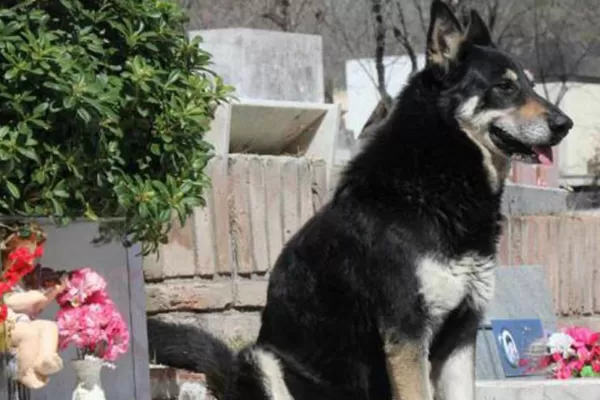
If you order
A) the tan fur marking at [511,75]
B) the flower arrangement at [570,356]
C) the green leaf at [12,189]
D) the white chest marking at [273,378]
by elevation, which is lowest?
the flower arrangement at [570,356]

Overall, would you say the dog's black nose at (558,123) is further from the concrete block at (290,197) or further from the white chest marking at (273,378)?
the concrete block at (290,197)

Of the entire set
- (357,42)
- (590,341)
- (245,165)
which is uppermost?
(357,42)

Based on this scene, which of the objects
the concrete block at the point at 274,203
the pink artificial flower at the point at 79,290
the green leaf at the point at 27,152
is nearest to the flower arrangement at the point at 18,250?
the pink artificial flower at the point at 79,290

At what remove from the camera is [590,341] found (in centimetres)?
838

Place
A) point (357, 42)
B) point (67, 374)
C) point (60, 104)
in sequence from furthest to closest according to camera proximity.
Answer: point (357, 42) → point (67, 374) → point (60, 104)

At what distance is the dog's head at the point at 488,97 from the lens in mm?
5918

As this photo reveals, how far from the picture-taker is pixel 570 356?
8.34 metres

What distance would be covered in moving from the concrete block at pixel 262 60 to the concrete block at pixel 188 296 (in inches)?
52.3

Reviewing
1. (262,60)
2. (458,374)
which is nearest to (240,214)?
(262,60)

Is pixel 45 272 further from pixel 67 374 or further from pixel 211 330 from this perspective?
pixel 211 330

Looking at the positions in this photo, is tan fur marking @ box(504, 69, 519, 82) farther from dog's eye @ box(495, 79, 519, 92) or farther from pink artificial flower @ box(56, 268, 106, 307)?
pink artificial flower @ box(56, 268, 106, 307)

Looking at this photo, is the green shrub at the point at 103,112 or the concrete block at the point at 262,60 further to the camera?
the concrete block at the point at 262,60

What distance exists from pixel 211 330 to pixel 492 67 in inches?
109

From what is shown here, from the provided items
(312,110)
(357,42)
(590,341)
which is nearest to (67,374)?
(312,110)
